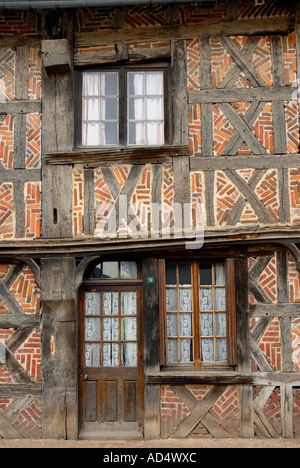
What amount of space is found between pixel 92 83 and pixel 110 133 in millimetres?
817

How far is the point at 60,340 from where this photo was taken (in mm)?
6484

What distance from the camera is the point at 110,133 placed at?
6.96 m

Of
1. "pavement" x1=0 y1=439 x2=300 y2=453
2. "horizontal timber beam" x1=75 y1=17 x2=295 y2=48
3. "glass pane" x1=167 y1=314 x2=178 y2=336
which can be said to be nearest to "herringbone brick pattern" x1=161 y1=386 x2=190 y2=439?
"pavement" x1=0 y1=439 x2=300 y2=453

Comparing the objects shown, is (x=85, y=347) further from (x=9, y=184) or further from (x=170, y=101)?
(x=170, y=101)

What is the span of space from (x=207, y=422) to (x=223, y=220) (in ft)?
9.17

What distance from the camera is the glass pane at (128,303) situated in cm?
677

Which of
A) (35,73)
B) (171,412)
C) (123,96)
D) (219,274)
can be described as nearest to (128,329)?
(171,412)

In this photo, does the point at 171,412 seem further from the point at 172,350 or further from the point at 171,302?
the point at 171,302

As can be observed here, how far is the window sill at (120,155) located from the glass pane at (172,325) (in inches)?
88.2

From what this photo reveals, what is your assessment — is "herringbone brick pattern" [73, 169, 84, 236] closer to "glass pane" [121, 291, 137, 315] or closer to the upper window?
the upper window

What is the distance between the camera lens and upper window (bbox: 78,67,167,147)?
6930mm

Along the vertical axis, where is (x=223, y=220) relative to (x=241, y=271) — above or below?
above

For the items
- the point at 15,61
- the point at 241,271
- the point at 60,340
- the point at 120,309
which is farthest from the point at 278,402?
the point at 15,61

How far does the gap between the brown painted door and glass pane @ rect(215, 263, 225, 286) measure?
1.15 metres
